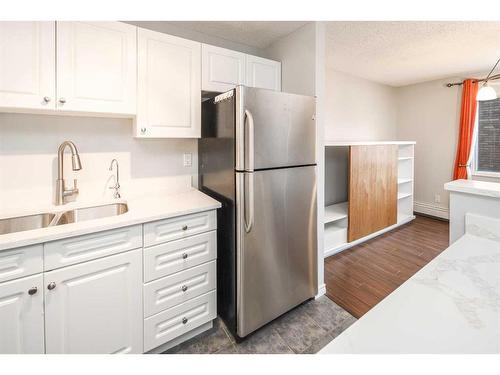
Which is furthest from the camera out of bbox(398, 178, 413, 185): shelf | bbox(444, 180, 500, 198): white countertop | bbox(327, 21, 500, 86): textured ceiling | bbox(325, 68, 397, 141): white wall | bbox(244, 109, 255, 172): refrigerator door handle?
bbox(398, 178, 413, 185): shelf

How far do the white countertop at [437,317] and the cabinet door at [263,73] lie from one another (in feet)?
5.98

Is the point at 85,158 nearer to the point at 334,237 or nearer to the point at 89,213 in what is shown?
the point at 89,213

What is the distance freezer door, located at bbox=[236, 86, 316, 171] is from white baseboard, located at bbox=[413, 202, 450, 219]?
11.6 feet

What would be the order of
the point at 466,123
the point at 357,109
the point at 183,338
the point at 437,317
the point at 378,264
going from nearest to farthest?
the point at 437,317 < the point at 183,338 < the point at 378,264 < the point at 466,123 < the point at 357,109

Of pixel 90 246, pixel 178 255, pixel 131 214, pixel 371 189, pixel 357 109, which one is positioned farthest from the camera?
pixel 357 109

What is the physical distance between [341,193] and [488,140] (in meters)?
2.35

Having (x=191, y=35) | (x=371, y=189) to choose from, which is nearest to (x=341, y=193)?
(x=371, y=189)

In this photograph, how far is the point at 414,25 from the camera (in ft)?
7.18

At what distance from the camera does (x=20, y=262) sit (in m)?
1.07

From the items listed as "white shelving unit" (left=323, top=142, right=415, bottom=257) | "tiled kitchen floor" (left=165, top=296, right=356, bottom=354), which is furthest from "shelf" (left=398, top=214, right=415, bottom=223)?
"tiled kitchen floor" (left=165, top=296, right=356, bottom=354)

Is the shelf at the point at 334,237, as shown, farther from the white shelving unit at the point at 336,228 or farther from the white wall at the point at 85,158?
the white wall at the point at 85,158

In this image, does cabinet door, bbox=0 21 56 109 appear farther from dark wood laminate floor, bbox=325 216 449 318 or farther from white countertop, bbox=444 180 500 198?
dark wood laminate floor, bbox=325 216 449 318

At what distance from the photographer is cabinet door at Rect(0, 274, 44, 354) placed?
1054 mm
